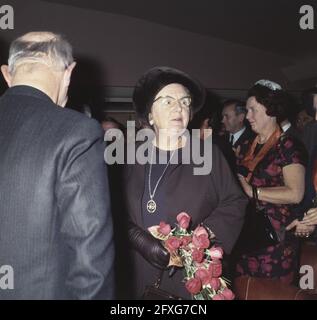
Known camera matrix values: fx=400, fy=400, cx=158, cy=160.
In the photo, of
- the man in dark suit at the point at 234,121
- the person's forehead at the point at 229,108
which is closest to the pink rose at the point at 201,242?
the man in dark suit at the point at 234,121

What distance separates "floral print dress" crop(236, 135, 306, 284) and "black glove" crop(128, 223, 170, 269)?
0.82m

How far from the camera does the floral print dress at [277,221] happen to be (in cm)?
227

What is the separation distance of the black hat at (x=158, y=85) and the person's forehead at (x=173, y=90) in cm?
1

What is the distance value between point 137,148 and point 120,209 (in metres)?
0.34

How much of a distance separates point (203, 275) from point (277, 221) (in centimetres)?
98

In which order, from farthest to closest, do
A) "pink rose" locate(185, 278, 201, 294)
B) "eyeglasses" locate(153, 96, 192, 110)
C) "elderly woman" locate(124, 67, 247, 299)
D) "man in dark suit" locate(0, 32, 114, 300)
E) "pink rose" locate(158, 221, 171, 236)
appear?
"eyeglasses" locate(153, 96, 192, 110)
"elderly woman" locate(124, 67, 247, 299)
"pink rose" locate(158, 221, 171, 236)
"pink rose" locate(185, 278, 201, 294)
"man in dark suit" locate(0, 32, 114, 300)

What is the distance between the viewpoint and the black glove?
1.64m

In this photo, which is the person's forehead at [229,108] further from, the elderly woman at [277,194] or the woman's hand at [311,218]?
the woman's hand at [311,218]

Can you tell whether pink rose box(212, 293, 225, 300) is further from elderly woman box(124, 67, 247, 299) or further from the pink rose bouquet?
elderly woman box(124, 67, 247, 299)

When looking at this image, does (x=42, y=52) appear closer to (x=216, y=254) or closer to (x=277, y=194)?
(x=216, y=254)

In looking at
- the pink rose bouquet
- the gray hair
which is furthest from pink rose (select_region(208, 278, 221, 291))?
the gray hair

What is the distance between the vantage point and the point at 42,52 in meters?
1.24

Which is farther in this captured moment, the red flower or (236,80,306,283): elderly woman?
(236,80,306,283): elderly woman

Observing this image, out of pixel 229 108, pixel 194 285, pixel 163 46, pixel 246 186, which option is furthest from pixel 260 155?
pixel 163 46
